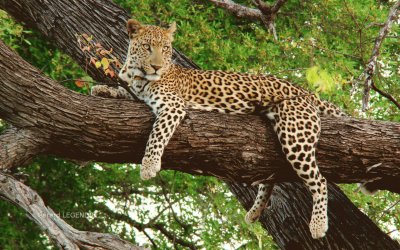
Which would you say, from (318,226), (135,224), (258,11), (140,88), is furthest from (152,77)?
(135,224)

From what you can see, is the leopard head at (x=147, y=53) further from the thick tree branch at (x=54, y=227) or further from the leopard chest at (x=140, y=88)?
the thick tree branch at (x=54, y=227)

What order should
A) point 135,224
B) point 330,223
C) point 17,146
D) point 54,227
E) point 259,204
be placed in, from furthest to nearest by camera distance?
point 135,224 < point 259,204 < point 330,223 < point 17,146 < point 54,227

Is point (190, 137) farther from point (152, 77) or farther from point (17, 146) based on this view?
point (17, 146)

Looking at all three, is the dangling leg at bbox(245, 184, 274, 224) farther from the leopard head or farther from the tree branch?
the tree branch

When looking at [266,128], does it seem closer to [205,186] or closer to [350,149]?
[350,149]

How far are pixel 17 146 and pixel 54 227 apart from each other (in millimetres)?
814

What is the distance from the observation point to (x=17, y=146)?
6.34m

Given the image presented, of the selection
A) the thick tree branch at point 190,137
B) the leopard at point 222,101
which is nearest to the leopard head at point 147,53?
the leopard at point 222,101

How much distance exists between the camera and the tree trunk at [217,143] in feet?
20.9

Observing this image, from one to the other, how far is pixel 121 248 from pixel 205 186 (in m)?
6.70

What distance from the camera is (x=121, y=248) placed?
5.71m

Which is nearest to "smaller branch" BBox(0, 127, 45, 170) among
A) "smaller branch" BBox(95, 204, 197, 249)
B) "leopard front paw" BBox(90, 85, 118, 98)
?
"leopard front paw" BBox(90, 85, 118, 98)

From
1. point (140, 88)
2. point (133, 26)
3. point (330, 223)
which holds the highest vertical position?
point (133, 26)

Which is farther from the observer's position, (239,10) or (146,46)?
(239,10)
